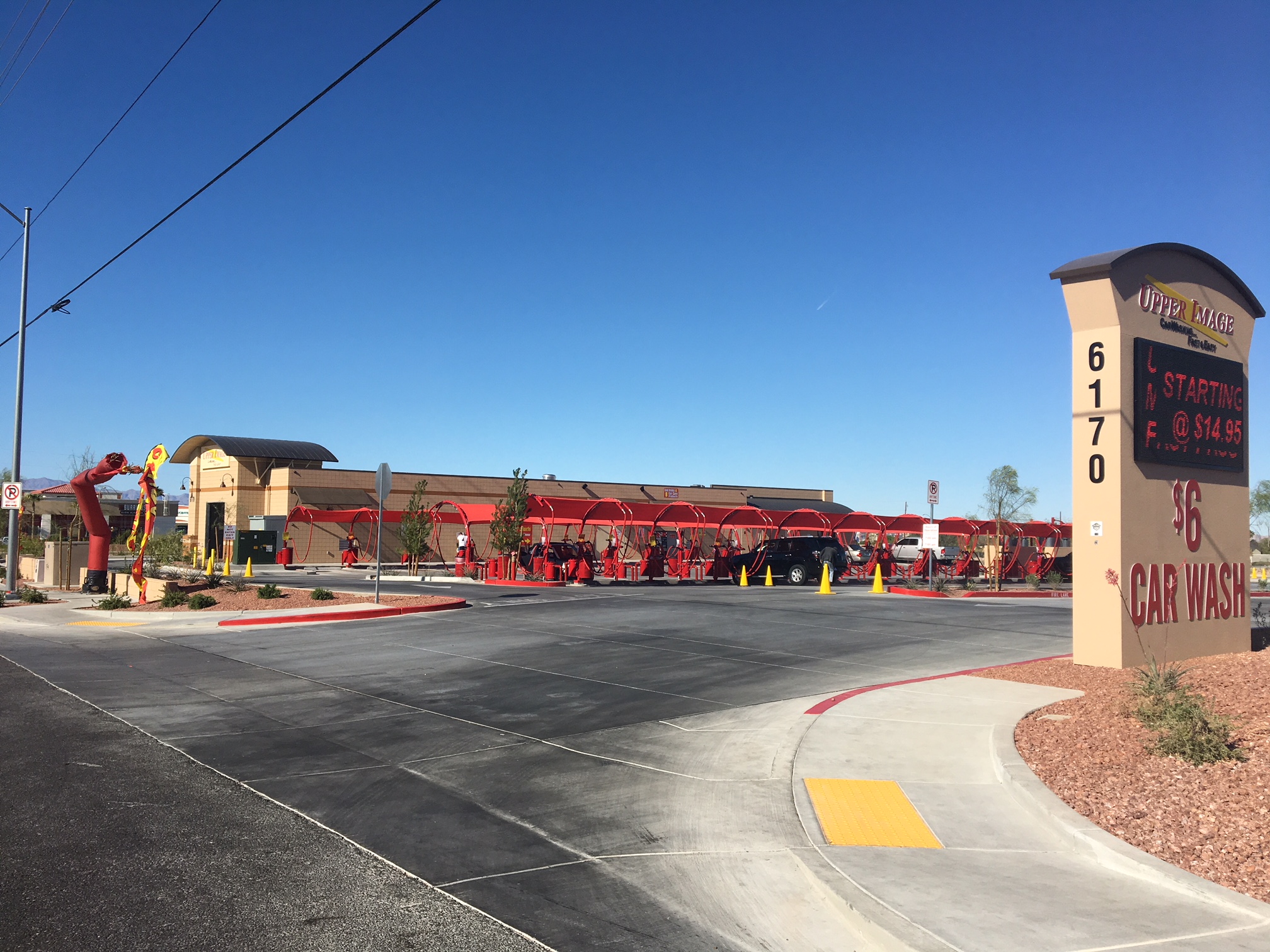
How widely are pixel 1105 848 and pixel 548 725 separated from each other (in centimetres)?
537

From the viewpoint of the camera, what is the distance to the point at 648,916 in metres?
4.84

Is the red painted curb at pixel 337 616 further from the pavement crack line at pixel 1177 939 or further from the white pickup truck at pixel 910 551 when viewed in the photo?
the white pickup truck at pixel 910 551

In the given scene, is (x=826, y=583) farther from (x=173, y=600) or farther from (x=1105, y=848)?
(x=1105, y=848)

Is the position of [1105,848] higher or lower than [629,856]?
higher

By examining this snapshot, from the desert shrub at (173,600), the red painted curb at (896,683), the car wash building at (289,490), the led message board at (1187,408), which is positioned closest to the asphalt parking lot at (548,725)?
the red painted curb at (896,683)

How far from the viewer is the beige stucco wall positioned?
12.2 m

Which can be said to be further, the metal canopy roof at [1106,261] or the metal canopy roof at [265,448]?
the metal canopy roof at [265,448]

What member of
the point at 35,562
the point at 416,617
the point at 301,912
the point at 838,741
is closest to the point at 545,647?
the point at 416,617

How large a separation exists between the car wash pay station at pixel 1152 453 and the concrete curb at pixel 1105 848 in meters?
5.72

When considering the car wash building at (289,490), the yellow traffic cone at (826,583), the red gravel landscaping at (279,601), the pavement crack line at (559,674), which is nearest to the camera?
the pavement crack line at (559,674)

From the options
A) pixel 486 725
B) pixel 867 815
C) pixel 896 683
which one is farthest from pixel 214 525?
pixel 867 815

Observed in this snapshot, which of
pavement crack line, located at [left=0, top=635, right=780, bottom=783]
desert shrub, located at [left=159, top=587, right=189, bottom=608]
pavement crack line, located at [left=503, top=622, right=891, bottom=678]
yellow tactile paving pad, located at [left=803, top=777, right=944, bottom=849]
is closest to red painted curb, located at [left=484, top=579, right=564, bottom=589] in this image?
desert shrub, located at [left=159, top=587, right=189, bottom=608]

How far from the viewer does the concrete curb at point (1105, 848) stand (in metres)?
4.83

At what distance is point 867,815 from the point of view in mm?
6441
